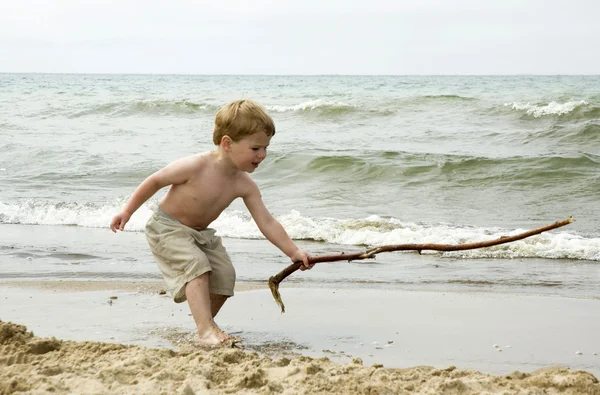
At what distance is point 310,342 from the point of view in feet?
11.8

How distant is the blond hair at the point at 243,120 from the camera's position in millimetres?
3471

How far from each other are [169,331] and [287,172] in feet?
23.4

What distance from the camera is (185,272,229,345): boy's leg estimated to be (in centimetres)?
343

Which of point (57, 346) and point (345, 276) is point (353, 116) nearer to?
point (345, 276)

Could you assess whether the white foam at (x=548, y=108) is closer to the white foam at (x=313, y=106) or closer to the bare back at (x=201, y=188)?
the white foam at (x=313, y=106)

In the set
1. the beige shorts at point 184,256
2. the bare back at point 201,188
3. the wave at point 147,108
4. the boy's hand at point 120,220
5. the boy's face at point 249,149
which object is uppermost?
the boy's face at point 249,149

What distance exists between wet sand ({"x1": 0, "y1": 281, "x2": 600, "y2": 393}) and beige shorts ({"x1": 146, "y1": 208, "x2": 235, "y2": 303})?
0.27 metres

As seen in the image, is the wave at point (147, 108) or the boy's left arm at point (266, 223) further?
the wave at point (147, 108)

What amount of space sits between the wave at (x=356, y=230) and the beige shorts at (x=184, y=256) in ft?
9.33

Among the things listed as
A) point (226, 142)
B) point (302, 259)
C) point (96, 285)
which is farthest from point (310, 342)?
point (96, 285)

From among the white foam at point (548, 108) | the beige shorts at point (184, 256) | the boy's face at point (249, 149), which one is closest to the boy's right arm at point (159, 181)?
the beige shorts at point (184, 256)

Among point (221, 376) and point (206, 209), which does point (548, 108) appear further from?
point (221, 376)

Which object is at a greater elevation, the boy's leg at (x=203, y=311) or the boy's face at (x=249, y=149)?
the boy's face at (x=249, y=149)

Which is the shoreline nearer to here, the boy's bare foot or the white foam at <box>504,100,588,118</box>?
the boy's bare foot
